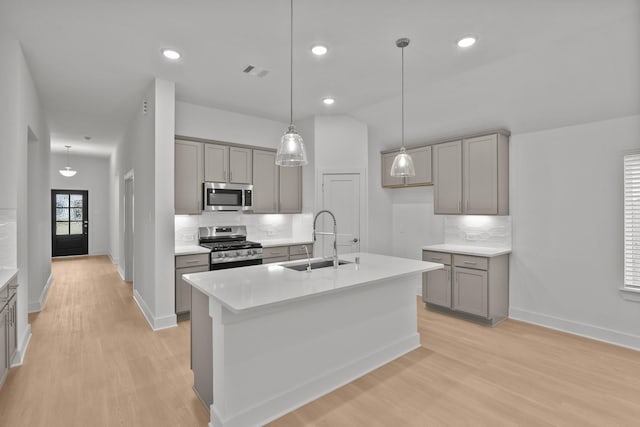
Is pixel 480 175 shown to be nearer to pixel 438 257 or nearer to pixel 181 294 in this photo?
pixel 438 257

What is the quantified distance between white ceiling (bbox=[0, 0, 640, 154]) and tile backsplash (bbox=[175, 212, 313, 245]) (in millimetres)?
1706

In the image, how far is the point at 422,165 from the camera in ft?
15.9

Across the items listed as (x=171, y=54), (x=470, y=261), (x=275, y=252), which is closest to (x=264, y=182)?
(x=275, y=252)

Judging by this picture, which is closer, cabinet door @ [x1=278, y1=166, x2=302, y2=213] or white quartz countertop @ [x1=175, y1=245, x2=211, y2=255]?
white quartz countertop @ [x1=175, y1=245, x2=211, y2=255]

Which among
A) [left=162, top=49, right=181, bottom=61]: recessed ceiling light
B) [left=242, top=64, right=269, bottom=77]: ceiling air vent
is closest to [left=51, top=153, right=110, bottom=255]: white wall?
[left=162, top=49, right=181, bottom=61]: recessed ceiling light

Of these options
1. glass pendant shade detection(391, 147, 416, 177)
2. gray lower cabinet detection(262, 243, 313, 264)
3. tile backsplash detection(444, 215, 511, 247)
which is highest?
glass pendant shade detection(391, 147, 416, 177)

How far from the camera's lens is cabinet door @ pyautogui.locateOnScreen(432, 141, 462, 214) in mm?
4449

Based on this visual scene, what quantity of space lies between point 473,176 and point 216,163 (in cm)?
356

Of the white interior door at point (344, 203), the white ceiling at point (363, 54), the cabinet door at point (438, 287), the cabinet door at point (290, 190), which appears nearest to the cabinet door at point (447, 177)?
the white ceiling at point (363, 54)

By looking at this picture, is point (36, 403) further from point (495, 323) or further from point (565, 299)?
point (565, 299)

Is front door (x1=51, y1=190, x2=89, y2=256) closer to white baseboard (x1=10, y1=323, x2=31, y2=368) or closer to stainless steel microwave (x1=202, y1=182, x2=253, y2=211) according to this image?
white baseboard (x1=10, y1=323, x2=31, y2=368)

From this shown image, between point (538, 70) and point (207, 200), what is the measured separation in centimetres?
423

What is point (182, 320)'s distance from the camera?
13.6ft

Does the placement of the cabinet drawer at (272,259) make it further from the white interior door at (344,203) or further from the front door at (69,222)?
the front door at (69,222)
